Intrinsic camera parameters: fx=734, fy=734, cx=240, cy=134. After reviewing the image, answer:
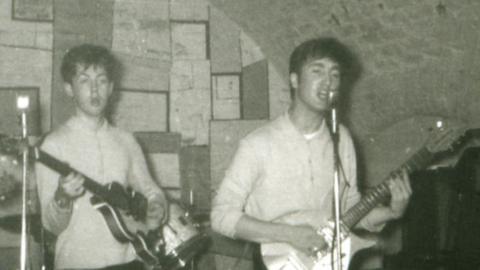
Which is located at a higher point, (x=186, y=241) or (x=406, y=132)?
(x=406, y=132)

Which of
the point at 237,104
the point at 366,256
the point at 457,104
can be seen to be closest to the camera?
the point at 457,104

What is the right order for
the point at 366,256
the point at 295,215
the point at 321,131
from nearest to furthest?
1. the point at 295,215
2. the point at 321,131
3. the point at 366,256

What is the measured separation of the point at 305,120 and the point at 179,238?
1.14 meters

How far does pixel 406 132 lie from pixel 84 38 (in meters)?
2.86

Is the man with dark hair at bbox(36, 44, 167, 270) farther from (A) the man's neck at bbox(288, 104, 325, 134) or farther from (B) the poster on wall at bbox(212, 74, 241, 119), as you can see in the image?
(B) the poster on wall at bbox(212, 74, 241, 119)

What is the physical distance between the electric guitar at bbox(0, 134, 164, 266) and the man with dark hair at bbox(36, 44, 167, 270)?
0.04m

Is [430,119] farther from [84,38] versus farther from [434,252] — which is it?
[84,38]

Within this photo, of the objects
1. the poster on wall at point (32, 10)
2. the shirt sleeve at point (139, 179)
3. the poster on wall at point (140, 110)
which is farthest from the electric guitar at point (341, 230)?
the poster on wall at point (32, 10)

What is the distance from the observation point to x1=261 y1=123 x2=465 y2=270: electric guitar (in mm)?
3748

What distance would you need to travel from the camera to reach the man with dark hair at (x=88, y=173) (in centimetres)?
388

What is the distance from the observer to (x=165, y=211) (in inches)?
173

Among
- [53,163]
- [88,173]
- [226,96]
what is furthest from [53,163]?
[226,96]

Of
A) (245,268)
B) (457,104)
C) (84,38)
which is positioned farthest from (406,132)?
(84,38)

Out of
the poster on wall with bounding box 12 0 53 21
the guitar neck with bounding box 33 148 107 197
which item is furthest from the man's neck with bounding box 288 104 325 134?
the poster on wall with bounding box 12 0 53 21
